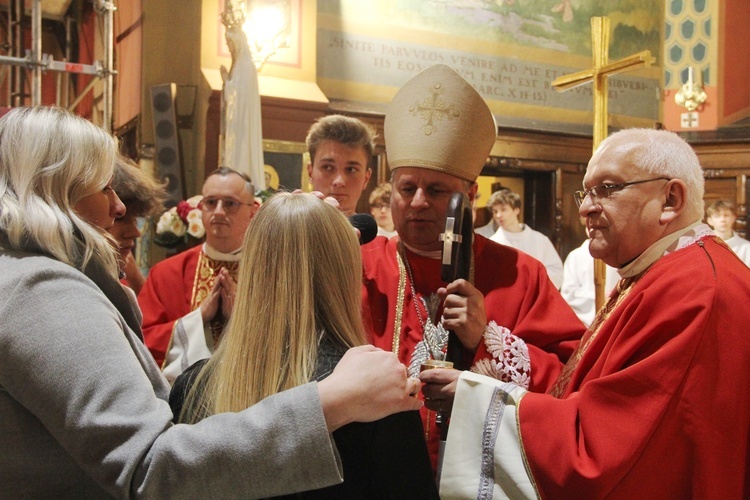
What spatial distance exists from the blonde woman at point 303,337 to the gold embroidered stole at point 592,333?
2.72 feet

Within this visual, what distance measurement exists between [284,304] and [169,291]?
220 cm

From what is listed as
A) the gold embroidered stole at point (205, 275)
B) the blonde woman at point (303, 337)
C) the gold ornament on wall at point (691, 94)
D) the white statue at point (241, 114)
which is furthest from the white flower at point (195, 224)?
the gold ornament on wall at point (691, 94)

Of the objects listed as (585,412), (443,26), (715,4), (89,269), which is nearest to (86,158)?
(89,269)

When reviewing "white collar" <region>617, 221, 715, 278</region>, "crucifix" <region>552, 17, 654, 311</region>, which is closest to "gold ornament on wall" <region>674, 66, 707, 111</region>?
"crucifix" <region>552, 17, 654, 311</region>

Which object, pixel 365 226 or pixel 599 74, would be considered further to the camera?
pixel 599 74

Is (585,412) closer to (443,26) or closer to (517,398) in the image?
(517,398)

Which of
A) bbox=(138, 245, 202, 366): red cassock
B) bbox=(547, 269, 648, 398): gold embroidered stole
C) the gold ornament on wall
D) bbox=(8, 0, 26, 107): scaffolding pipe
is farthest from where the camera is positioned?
the gold ornament on wall

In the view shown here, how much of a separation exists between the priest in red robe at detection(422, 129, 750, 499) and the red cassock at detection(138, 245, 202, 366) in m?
1.74

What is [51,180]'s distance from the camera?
1319mm

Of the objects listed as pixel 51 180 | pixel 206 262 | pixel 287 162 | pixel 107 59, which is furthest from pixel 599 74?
pixel 51 180

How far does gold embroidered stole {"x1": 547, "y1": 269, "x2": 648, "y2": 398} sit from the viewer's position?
206 cm

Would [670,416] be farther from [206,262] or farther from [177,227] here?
[177,227]

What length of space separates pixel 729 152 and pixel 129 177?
8934 mm

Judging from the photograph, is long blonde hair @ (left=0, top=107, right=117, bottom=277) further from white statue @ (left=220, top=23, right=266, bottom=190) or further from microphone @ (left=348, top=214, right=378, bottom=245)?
white statue @ (left=220, top=23, right=266, bottom=190)
